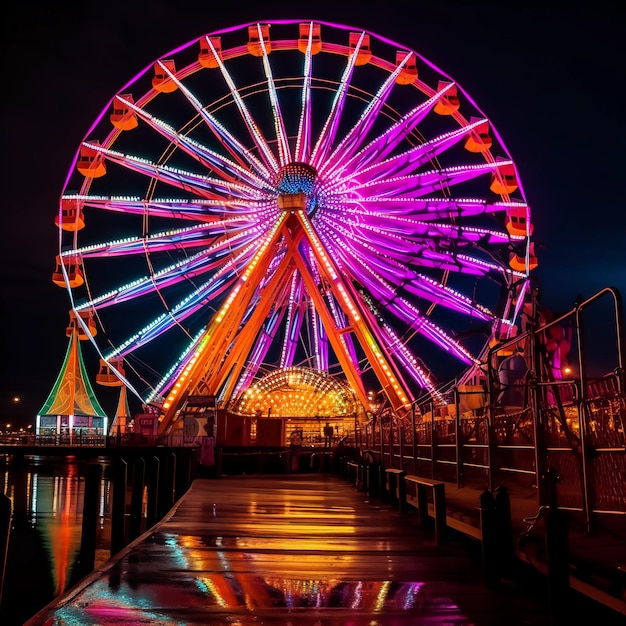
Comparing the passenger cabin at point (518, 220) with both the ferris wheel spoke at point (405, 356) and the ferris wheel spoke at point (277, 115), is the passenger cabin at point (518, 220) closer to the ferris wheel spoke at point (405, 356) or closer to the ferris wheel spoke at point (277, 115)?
the ferris wheel spoke at point (405, 356)

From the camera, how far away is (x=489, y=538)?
5.25 m

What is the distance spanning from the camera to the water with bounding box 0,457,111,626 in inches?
430

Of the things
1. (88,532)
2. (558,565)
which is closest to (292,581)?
(558,565)

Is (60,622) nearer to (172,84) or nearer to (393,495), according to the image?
(393,495)

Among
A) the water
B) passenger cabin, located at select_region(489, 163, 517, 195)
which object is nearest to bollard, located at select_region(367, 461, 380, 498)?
the water

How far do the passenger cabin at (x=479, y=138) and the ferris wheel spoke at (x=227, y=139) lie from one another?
720 cm

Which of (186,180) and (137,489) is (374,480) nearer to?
(137,489)

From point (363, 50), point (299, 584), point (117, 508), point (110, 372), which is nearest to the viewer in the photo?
point (299, 584)

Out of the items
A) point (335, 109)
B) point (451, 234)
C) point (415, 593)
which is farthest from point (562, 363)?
point (335, 109)

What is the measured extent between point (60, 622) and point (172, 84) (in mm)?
24398

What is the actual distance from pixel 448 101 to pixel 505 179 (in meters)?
3.41

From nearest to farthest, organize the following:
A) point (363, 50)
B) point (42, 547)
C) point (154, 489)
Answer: point (154, 489)
point (42, 547)
point (363, 50)

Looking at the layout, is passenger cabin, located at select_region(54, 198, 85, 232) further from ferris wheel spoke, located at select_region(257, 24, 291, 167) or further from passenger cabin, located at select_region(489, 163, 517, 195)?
passenger cabin, located at select_region(489, 163, 517, 195)

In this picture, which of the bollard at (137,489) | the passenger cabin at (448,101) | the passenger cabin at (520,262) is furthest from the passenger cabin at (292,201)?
the bollard at (137,489)
